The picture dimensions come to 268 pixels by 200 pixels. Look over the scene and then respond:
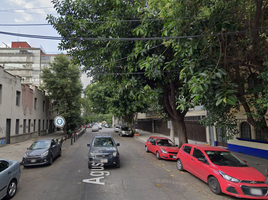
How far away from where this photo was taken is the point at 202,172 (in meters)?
6.39

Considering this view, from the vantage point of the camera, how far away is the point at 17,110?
1884cm

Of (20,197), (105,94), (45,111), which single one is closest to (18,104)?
(45,111)

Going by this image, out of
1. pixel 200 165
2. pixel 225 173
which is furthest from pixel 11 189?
pixel 225 173

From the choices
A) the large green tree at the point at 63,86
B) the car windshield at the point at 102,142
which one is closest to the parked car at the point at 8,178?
the car windshield at the point at 102,142

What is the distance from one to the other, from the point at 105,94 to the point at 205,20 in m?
23.1

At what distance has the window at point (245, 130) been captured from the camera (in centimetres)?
1189

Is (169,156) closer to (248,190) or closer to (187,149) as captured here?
(187,149)

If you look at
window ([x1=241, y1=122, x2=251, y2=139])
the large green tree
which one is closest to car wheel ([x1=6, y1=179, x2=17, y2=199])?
window ([x1=241, y1=122, x2=251, y2=139])

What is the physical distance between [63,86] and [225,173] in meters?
24.7

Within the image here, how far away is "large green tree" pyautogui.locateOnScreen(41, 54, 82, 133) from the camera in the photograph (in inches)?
999

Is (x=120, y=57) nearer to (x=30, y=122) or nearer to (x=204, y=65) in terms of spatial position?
(x=204, y=65)

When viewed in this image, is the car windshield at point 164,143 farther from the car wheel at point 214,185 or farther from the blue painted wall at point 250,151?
the car wheel at point 214,185

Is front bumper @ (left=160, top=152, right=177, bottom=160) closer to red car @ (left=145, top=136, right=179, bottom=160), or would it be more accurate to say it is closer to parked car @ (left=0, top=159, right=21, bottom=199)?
red car @ (left=145, top=136, right=179, bottom=160)

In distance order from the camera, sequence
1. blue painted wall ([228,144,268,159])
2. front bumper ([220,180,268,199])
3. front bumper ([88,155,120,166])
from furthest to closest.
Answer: blue painted wall ([228,144,268,159]) < front bumper ([88,155,120,166]) < front bumper ([220,180,268,199])
